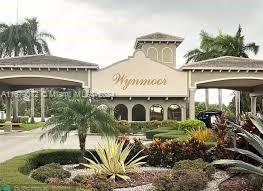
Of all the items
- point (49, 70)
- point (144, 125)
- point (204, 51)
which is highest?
point (204, 51)

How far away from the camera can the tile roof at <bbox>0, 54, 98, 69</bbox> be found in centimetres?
3816

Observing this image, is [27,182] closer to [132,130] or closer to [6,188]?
[6,188]

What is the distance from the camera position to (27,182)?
7.85 metres

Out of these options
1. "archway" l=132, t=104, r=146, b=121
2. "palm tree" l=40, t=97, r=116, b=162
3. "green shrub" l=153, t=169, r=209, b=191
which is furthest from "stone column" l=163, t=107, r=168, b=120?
"green shrub" l=153, t=169, r=209, b=191

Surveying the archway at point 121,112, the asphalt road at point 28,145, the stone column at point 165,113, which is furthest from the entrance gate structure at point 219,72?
the asphalt road at point 28,145

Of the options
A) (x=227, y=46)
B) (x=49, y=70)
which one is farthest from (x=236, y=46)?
(x=49, y=70)

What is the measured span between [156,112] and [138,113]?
1600mm

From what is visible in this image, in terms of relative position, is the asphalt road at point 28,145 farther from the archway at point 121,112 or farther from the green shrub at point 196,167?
the archway at point 121,112

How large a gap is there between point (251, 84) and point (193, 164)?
34345 millimetres

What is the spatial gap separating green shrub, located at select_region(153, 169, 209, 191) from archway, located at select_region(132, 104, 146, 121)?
103ft

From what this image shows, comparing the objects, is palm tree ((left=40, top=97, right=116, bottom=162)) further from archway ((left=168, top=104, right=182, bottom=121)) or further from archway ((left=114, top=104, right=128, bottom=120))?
archway ((left=168, top=104, right=182, bottom=121))

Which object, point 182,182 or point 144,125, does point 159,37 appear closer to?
point 144,125

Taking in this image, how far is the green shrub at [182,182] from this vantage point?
9.70 m

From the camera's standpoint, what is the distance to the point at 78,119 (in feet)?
43.2
